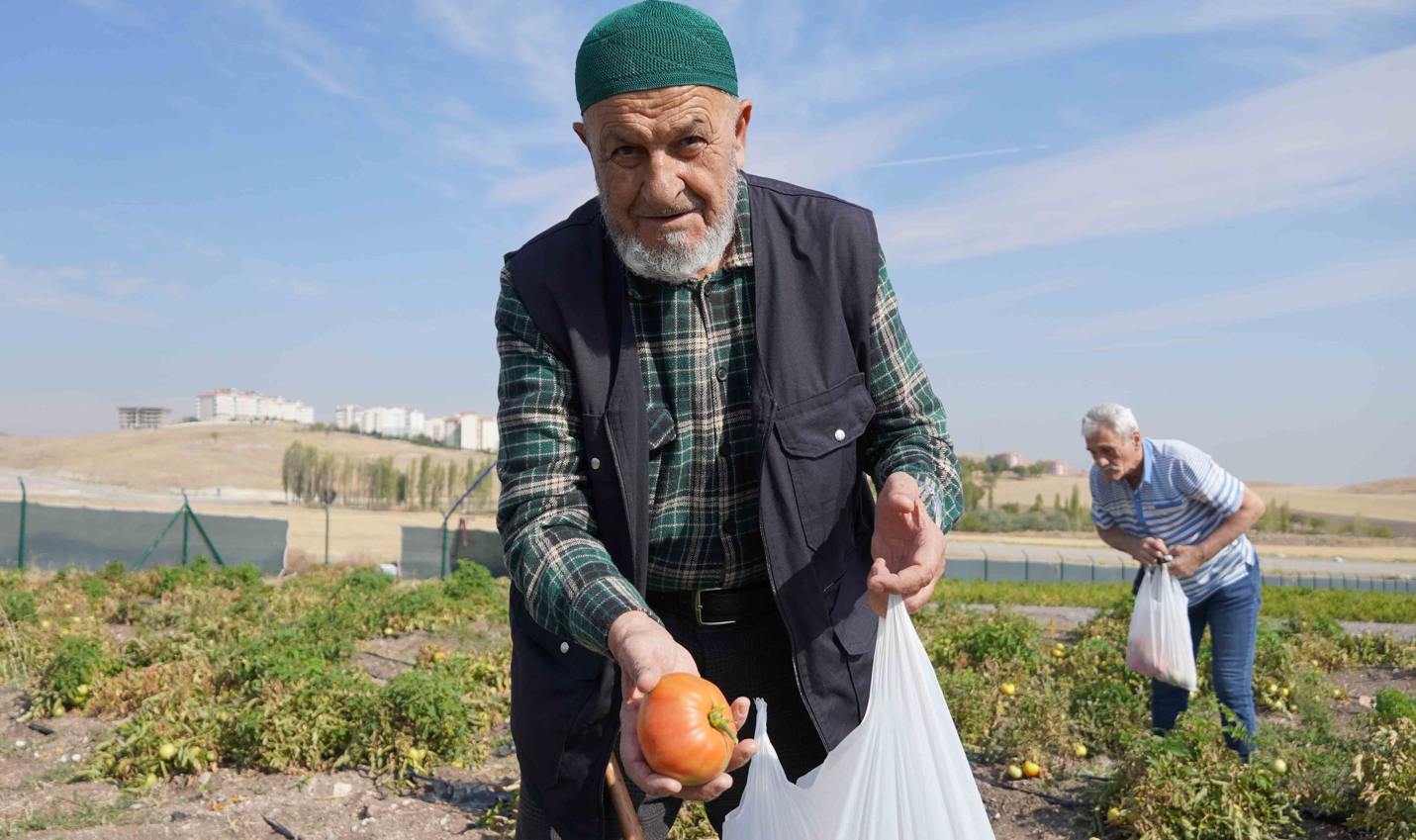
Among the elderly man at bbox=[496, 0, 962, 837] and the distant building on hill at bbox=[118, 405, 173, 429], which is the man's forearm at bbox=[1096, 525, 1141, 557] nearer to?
the elderly man at bbox=[496, 0, 962, 837]

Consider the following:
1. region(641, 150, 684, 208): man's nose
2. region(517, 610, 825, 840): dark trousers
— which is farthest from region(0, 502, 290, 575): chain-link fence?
region(641, 150, 684, 208): man's nose

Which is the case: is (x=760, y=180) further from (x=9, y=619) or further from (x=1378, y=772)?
(x=9, y=619)

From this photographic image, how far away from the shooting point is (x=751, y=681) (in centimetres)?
234

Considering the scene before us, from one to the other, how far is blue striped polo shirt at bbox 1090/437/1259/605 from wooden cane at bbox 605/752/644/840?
4058mm

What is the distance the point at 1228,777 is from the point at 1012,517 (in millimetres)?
59138

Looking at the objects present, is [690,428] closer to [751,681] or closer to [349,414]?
[751,681]

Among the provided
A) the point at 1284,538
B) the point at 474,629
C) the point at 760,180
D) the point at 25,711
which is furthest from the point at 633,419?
the point at 1284,538

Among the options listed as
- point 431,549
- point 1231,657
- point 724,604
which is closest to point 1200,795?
point 1231,657

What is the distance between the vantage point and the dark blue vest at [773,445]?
2.09 m

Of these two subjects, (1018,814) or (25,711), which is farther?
(25,711)

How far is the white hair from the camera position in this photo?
5465 mm

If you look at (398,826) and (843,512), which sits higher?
(843,512)

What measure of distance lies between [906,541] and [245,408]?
171 meters

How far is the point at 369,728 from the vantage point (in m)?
5.23
